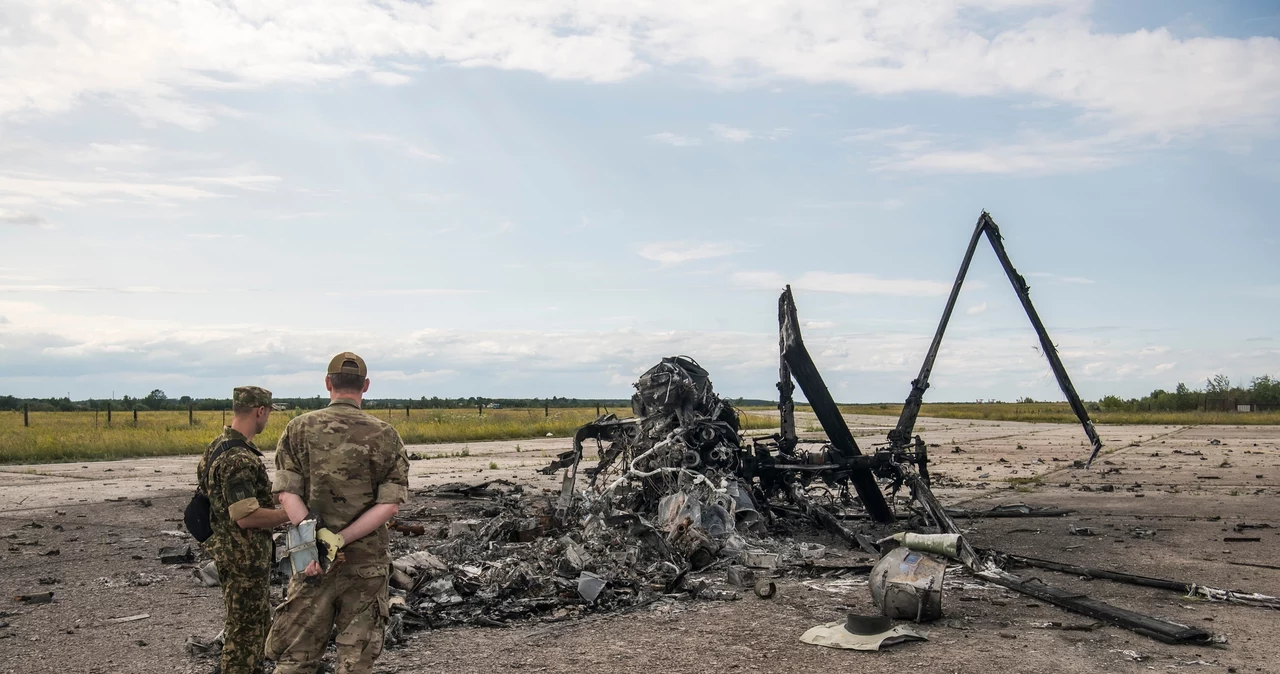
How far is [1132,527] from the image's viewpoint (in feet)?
44.8

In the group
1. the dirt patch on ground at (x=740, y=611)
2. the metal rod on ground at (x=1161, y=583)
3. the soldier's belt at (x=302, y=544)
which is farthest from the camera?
the metal rod on ground at (x=1161, y=583)

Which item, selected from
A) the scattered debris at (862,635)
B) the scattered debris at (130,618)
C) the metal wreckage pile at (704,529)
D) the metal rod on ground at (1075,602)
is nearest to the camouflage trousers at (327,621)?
the metal wreckage pile at (704,529)

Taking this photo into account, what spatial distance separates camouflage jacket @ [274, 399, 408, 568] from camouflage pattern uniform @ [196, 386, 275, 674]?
1.87ft

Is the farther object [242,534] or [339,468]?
A: [242,534]

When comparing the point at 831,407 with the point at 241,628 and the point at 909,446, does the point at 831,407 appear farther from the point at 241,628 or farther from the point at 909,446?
the point at 241,628

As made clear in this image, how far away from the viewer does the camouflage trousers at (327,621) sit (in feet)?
15.6

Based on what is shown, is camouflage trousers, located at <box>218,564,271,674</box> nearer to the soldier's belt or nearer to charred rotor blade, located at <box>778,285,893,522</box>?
the soldier's belt

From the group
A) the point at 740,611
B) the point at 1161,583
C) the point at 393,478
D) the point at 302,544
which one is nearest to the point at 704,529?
the point at 740,611

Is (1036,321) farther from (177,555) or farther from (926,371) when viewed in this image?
(177,555)

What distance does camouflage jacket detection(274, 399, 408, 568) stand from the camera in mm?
4812

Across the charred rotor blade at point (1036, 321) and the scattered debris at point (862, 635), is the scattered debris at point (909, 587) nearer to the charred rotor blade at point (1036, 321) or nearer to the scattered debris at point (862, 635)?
the scattered debris at point (862, 635)

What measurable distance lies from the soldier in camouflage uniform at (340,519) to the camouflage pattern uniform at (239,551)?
1.89 ft

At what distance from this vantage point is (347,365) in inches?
196

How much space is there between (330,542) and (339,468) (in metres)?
0.38
